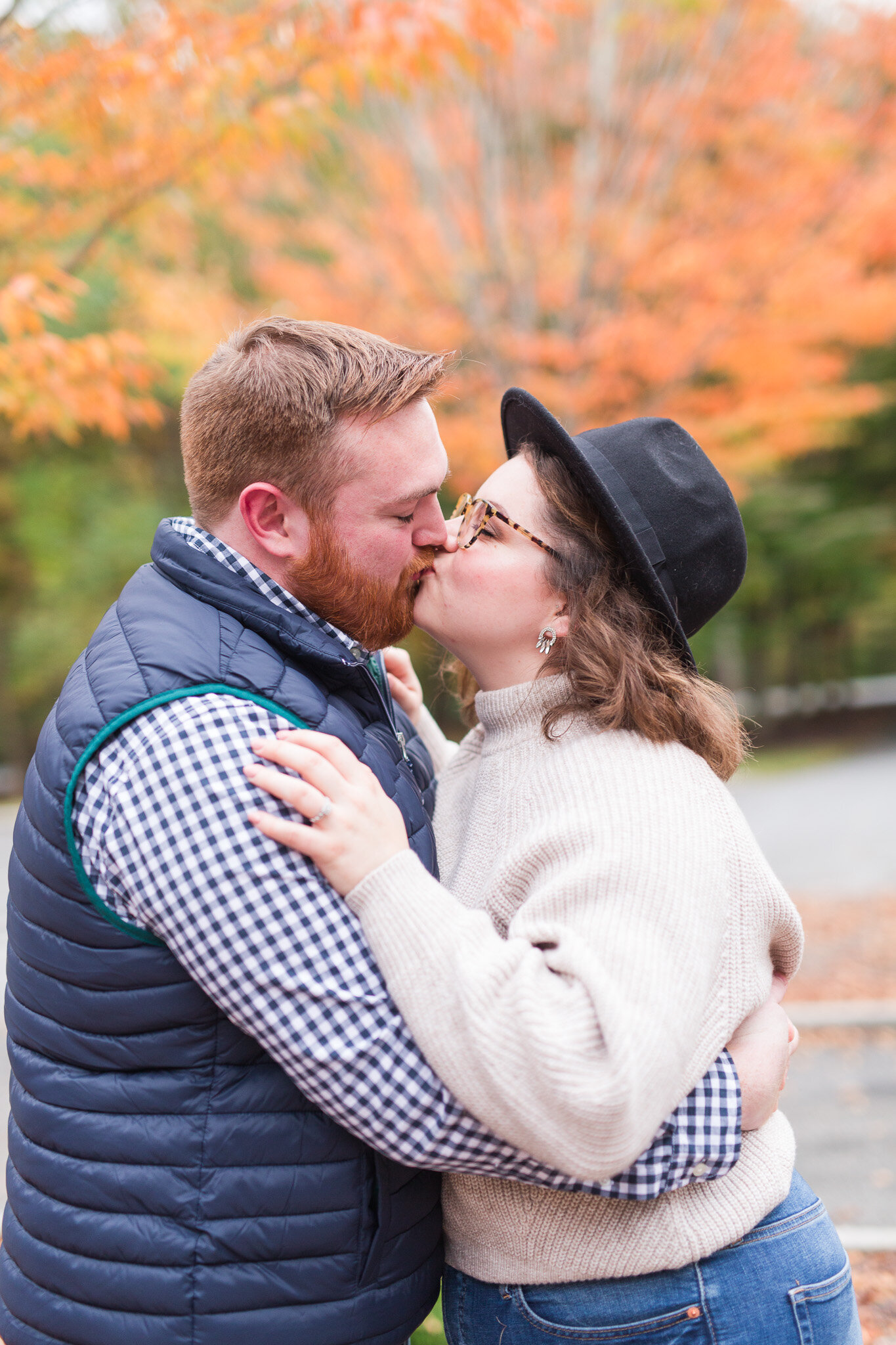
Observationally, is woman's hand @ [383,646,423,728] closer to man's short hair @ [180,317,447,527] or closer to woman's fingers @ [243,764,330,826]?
man's short hair @ [180,317,447,527]

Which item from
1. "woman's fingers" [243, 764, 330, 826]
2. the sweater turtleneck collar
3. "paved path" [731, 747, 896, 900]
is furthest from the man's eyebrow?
"paved path" [731, 747, 896, 900]

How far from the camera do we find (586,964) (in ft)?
5.20

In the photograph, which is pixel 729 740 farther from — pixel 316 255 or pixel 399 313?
pixel 316 255

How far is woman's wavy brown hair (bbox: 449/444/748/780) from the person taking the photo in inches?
Result: 79.7

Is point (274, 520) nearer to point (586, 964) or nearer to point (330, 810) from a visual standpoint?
point (330, 810)

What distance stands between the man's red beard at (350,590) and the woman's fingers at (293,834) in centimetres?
62

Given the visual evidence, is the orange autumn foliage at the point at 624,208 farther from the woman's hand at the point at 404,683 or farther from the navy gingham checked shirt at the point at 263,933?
the navy gingham checked shirt at the point at 263,933

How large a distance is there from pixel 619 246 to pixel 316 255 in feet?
13.8

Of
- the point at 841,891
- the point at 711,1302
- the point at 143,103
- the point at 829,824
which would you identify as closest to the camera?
the point at 711,1302

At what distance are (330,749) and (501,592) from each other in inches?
25.3

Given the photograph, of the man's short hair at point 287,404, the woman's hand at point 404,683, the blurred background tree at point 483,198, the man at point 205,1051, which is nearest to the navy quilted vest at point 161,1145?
the man at point 205,1051

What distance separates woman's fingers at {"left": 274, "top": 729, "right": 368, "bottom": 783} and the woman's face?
581 mm

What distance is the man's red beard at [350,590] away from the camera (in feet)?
6.95

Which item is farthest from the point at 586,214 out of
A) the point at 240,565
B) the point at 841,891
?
the point at 240,565
